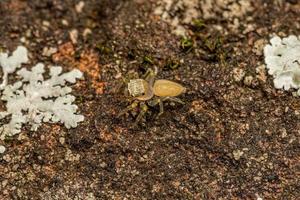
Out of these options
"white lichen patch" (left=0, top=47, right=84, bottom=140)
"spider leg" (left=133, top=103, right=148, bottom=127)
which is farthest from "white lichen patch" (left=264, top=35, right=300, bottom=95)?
"white lichen patch" (left=0, top=47, right=84, bottom=140)

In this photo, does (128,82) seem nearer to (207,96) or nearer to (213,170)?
(207,96)

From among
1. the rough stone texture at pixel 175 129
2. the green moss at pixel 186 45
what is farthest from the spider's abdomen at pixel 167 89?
the green moss at pixel 186 45

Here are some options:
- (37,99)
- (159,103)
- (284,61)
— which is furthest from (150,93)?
(284,61)

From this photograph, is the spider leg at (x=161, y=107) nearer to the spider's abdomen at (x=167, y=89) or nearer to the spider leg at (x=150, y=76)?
the spider's abdomen at (x=167, y=89)

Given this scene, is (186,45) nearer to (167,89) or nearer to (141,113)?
(167,89)

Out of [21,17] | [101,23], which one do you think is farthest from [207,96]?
[21,17]

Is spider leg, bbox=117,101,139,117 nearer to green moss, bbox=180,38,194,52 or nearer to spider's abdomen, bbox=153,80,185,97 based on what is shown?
spider's abdomen, bbox=153,80,185,97
